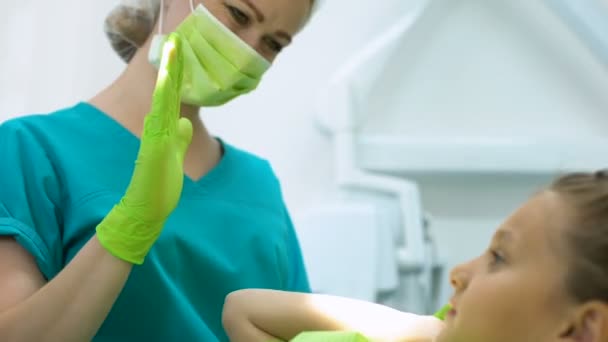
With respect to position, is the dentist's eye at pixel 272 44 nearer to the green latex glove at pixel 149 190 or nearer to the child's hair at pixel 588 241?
the green latex glove at pixel 149 190

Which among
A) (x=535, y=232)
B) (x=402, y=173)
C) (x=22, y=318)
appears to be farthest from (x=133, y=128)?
(x=402, y=173)

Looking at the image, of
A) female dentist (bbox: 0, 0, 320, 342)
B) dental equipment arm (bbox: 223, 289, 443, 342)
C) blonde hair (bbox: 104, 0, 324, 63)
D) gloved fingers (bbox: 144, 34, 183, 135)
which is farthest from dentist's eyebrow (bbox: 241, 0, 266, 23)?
dental equipment arm (bbox: 223, 289, 443, 342)

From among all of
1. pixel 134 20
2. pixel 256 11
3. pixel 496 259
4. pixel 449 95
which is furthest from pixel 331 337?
pixel 449 95

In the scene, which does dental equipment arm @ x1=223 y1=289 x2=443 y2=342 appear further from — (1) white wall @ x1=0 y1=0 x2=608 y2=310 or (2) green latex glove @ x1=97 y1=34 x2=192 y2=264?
(1) white wall @ x1=0 y1=0 x2=608 y2=310

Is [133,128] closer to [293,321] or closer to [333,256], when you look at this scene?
[293,321]

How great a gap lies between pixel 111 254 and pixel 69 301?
8 centimetres

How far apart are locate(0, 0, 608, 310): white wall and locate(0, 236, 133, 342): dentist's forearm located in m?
1.10

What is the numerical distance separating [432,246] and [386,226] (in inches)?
5.5

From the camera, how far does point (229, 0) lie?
4.77ft

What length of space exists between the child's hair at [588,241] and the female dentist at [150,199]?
0.53 metres

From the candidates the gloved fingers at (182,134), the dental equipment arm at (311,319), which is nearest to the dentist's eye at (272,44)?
the gloved fingers at (182,134)

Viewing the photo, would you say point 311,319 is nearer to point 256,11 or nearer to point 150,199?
point 150,199

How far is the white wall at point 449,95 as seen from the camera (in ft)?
7.44

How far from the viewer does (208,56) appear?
1.43 m
